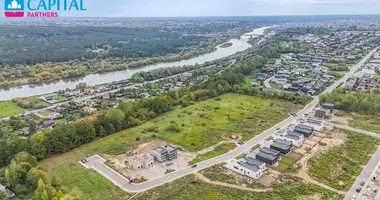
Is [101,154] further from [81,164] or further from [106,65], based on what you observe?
[106,65]

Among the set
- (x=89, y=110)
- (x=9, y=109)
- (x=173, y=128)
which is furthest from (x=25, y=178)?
(x=9, y=109)

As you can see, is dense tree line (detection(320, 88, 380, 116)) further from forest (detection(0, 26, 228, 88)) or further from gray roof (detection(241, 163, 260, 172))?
forest (detection(0, 26, 228, 88))

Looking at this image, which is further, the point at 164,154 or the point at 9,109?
the point at 9,109

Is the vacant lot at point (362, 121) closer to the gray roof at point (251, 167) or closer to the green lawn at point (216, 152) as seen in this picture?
the green lawn at point (216, 152)

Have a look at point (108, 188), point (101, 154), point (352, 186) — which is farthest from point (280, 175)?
point (101, 154)

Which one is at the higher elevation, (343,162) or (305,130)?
(305,130)

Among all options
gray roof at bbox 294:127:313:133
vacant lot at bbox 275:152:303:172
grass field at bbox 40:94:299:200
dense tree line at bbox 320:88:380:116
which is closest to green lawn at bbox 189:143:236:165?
grass field at bbox 40:94:299:200

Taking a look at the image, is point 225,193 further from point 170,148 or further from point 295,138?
point 295,138
